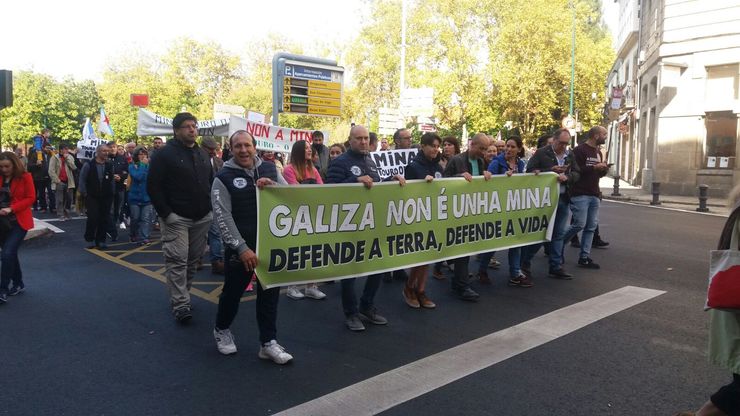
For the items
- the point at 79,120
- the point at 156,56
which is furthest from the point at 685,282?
the point at 79,120

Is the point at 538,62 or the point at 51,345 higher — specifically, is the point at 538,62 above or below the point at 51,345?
above

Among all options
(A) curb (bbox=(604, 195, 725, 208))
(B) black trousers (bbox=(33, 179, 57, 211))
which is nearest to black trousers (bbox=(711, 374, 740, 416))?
(B) black trousers (bbox=(33, 179, 57, 211))

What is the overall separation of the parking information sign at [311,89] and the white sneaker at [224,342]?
819 centimetres

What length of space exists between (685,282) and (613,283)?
3.07 feet

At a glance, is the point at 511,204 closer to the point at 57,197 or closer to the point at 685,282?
the point at 685,282

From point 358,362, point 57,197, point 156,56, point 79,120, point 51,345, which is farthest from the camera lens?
point 79,120

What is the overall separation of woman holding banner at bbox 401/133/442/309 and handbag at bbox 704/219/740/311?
3.41 metres

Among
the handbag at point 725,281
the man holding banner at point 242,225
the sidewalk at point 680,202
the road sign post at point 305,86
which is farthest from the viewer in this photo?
the sidewalk at point 680,202

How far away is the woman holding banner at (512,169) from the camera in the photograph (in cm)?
703

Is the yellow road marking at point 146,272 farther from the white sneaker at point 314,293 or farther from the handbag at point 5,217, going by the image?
the handbag at point 5,217

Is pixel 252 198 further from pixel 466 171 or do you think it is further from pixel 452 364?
pixel 466 171

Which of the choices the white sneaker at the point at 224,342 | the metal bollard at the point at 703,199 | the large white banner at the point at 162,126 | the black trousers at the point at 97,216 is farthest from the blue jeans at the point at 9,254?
the metal bollard at the point at 703,199

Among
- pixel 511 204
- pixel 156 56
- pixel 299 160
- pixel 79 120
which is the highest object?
pixel 156 56

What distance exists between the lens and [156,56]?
5197cm
